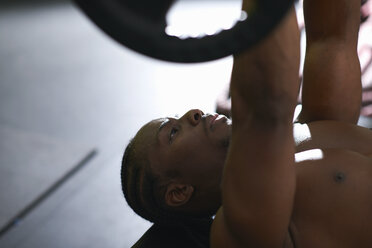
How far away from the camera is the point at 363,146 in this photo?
1.13 m

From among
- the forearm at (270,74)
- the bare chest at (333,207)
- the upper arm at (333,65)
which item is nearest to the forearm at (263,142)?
the forearm at (270,74)

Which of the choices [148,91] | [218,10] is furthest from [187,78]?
[218,10]

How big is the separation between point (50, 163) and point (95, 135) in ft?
0.98

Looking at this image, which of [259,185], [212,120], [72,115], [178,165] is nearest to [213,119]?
[212,120]

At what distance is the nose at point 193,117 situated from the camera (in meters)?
1.18

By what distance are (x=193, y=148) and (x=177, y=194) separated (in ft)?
0.36

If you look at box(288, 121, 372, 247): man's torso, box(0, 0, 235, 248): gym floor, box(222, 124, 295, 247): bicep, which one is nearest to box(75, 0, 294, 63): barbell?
box(222, 124, 295, 247): bicep

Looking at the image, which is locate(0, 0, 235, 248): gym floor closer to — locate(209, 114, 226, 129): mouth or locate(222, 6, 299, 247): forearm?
locate(209, 114, 226, 129): mouth

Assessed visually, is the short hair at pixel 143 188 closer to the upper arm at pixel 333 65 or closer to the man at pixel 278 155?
the man at pixel 278 155

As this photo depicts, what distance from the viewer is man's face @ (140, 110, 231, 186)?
1.15 m

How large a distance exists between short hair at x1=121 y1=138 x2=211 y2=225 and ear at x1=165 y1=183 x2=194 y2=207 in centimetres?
1

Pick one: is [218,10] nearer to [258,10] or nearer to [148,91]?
[148,91]

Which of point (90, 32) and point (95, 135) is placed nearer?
point (95, 135)

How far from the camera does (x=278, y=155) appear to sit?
809 millimetres
